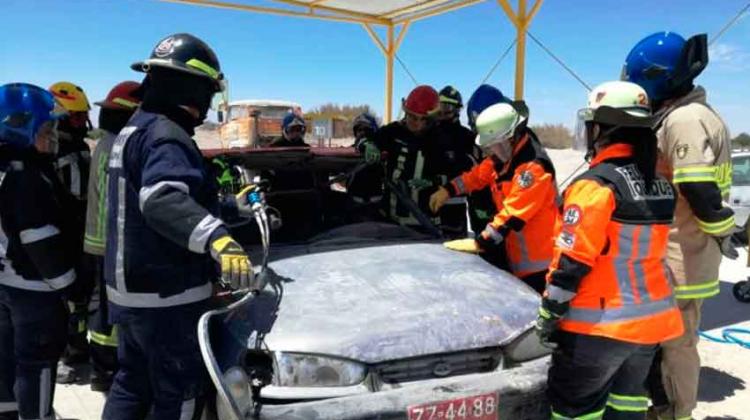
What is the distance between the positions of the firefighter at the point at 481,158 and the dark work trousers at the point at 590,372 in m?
1.33

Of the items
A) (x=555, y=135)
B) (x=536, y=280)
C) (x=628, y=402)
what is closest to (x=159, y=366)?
(x=628, y=402)

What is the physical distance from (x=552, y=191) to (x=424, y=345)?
62.4 inches

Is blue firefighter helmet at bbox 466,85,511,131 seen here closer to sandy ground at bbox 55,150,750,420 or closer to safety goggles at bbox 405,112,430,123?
safety goggles at bbox 405,112,430,123

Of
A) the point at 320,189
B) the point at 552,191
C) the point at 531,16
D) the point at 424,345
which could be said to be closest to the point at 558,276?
the point at 424,345

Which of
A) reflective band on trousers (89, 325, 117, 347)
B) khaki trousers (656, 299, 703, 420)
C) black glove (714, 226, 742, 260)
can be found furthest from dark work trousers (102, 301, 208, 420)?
black glove (714, 226, 742, 260)

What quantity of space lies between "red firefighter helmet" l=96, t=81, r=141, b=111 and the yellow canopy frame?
4.33 meters

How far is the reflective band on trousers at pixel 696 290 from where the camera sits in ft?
10.2

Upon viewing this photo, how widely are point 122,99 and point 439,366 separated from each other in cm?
247

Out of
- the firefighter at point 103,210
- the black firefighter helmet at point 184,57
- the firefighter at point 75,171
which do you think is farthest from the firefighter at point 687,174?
the firefighter at point 75,171

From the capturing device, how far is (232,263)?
2.15 metres

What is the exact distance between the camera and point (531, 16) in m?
7.31

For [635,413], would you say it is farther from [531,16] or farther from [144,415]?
[531,16]

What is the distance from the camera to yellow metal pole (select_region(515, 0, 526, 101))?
23.9ft

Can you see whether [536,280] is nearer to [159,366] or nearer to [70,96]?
[159,366]
